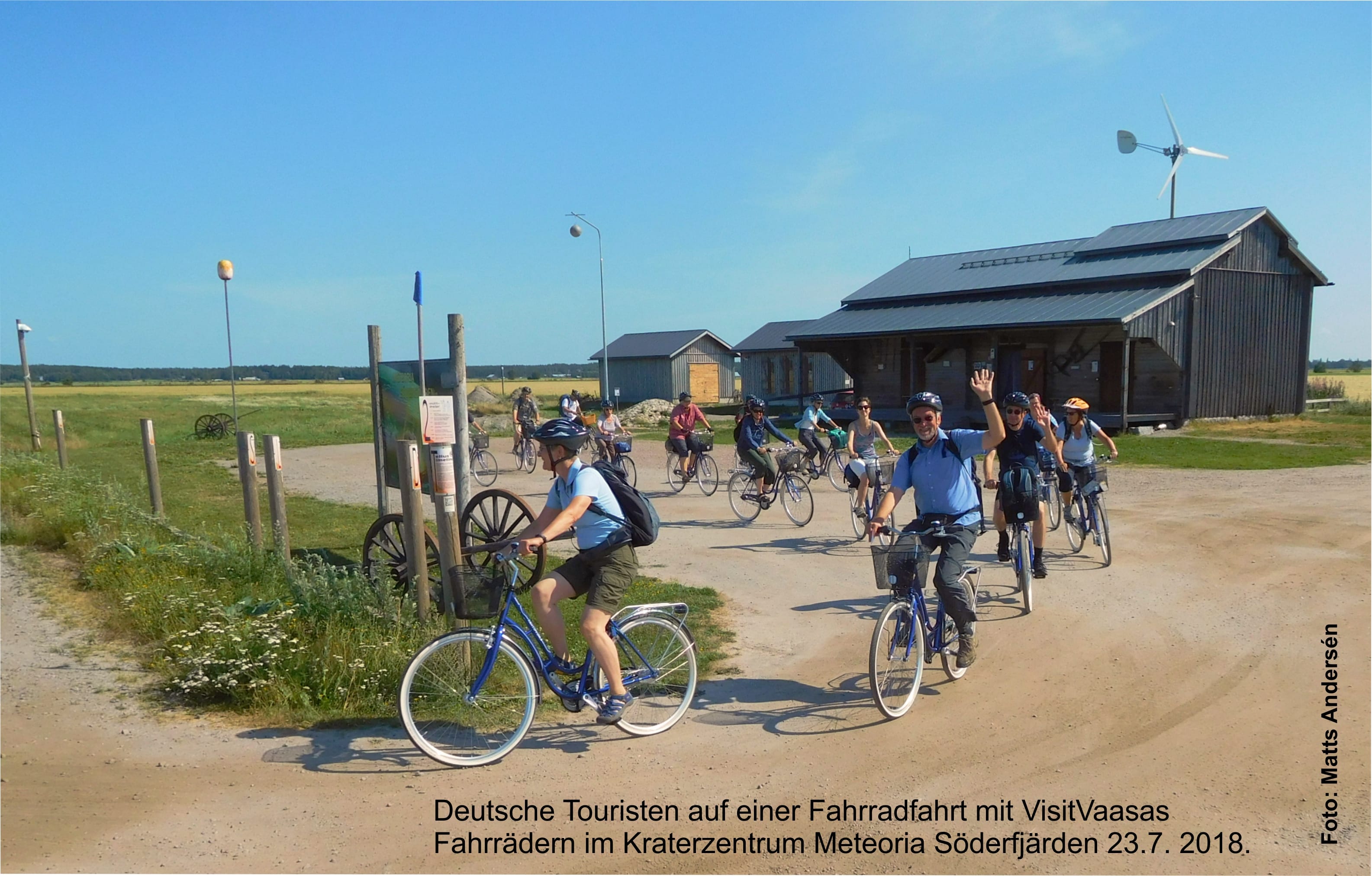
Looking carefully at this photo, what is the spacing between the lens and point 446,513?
6383 mm

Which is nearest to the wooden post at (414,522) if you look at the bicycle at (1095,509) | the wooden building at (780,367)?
the bicycle at (1095,509)

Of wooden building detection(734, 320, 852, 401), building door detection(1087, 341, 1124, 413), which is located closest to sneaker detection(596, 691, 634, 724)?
building door detection(1087, 341, 1124, 413)

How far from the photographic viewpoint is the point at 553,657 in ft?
17.8

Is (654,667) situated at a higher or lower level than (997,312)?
lower

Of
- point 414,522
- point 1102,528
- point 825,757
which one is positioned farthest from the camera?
point 1102,528

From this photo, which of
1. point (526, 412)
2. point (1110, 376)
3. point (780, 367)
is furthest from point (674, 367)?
point (526, 412)

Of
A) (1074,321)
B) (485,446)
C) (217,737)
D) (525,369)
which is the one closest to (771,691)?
(217,737)

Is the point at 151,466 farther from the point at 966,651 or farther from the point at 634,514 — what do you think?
the point at 966,651

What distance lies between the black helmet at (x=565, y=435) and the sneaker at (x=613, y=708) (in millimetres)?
1399

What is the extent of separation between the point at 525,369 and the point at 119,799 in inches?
6529

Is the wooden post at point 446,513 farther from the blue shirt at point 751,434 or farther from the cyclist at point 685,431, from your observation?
the cyclist at point 685,431

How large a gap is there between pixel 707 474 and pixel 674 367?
32017 millimetres

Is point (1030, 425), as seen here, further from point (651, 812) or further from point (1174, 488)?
point (1174, 488)

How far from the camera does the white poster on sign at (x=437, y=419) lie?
23.1 ft
